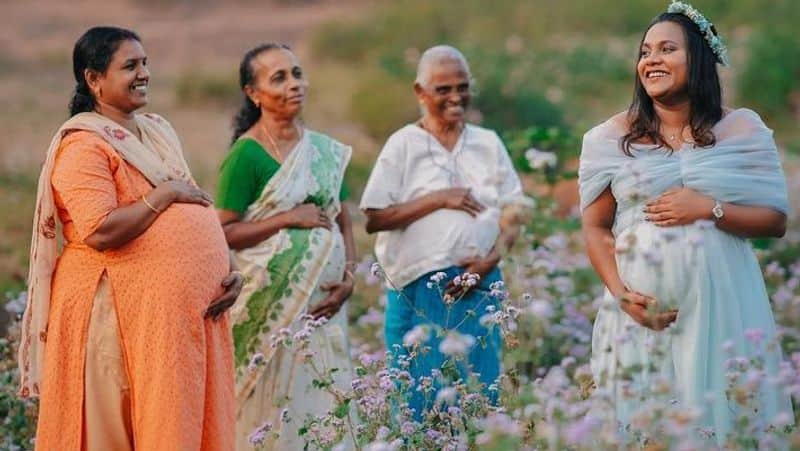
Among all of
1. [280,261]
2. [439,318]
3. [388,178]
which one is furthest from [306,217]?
[439,318]

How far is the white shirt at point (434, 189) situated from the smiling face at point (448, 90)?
122 mm

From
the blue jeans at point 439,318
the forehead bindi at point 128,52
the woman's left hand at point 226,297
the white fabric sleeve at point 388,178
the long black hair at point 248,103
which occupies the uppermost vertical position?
the forehead bindi at point 128,52

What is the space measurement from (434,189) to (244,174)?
850 millimetres

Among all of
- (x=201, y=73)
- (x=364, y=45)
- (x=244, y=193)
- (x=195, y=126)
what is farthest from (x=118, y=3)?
(x=244, y=193)

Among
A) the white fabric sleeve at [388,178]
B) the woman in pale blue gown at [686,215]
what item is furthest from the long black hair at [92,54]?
the woman in pale blue gown at [686,215]

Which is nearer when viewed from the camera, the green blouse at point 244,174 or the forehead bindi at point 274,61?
the green blouse at point 244,174

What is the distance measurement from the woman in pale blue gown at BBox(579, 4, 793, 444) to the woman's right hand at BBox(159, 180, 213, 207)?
1325 millimetres

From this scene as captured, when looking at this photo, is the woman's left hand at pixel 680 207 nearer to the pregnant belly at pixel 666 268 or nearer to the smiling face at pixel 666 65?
the pregnant belly at pixel 666 268

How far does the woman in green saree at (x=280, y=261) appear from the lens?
675 centimetres

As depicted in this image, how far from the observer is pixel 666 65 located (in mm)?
5648

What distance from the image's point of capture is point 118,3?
38.5m

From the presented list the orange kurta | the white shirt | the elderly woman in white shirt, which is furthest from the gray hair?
the orange kurta

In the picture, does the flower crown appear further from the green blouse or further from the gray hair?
the green blouse

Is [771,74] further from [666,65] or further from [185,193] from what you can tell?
[185,193]
